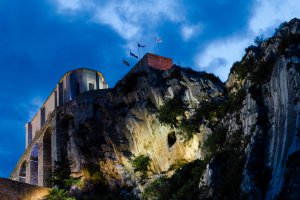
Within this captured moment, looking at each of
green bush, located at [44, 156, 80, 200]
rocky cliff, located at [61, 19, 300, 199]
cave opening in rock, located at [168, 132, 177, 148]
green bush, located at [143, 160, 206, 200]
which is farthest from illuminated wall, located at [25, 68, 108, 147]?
green bush, located at [143, 160, 206, 200]

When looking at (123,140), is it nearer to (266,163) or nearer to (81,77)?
(81,77)

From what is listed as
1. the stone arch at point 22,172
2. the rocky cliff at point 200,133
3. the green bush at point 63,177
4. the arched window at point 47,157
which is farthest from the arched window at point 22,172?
the green bush at point 63,177

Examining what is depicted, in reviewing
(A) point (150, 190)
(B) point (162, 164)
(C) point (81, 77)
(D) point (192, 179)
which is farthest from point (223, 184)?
(C) point (81, 77)

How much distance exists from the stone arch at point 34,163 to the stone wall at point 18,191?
15.3 metres

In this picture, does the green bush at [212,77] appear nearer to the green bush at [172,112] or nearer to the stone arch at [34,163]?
the green bush at [172,112]

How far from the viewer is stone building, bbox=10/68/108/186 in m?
52.9

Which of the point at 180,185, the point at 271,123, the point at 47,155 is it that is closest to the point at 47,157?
the point at 47,155

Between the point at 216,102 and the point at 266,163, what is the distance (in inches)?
567

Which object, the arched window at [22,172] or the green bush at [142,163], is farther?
the arched window at [22,172]

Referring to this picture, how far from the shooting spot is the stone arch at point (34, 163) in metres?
57.5

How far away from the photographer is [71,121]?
52312 millimetres

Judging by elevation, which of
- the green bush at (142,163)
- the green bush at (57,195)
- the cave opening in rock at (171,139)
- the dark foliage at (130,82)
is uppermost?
the dark foliage at (130,82)

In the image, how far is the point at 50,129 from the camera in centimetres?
5472

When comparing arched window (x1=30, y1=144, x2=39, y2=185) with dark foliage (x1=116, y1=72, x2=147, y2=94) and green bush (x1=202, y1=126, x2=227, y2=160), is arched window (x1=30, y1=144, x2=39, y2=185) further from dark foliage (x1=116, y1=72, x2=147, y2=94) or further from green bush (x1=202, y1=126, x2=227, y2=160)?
green bush (x1=202, y1=126, x2=227, y2=160)
